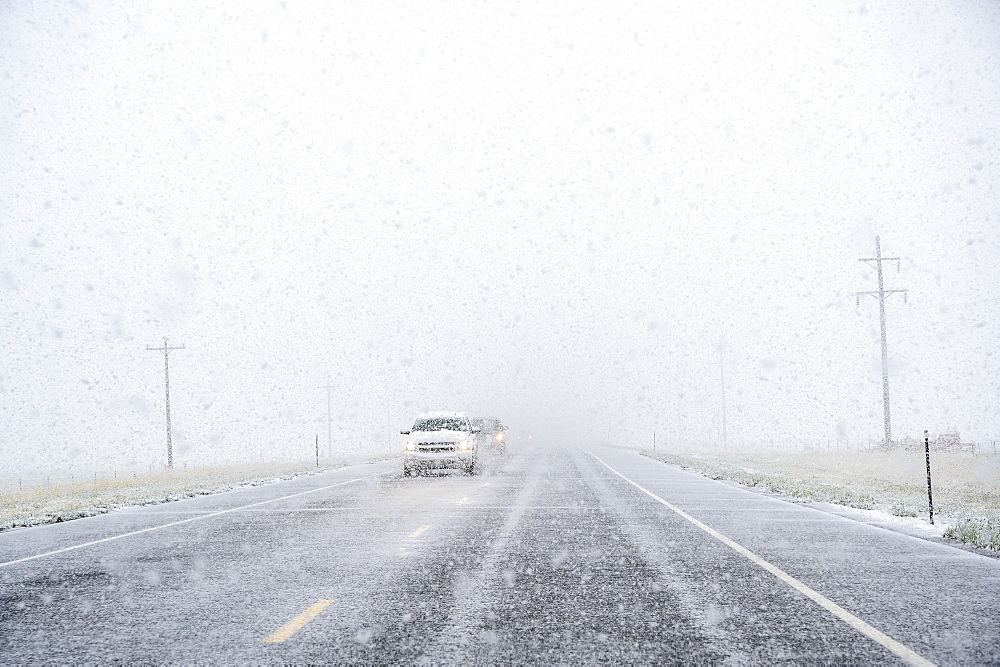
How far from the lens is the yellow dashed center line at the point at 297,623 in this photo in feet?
21.0

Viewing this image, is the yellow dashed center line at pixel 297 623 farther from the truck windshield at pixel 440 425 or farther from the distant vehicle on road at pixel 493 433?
the distant vehicle on road at pixel 493 433

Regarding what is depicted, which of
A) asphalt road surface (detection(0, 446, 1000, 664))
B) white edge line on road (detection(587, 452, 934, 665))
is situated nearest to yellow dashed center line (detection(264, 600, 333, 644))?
asphalt road surface (detection(0, 446, 1000, 664))

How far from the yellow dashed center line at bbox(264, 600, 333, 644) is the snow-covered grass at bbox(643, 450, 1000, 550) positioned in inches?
328

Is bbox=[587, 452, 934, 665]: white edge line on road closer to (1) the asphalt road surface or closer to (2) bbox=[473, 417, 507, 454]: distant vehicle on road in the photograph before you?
(1) the asphalt road surface

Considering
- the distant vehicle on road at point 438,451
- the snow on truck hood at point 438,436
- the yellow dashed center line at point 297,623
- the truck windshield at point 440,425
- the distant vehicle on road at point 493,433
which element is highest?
the yellow dashed center line at point 297,623

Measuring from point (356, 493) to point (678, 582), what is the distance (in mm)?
14220

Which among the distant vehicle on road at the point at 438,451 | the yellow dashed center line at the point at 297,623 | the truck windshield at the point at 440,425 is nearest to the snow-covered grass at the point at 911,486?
the distant vehicle on road at the point at 438,451

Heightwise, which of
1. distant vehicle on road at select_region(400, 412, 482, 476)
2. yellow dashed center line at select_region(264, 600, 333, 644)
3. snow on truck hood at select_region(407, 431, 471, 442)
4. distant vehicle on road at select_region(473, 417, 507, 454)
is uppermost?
yellow dashed center line at select_region(264, 600, 333, 644)

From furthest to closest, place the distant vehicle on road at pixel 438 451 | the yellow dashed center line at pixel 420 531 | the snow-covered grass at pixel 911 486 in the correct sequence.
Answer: the distant vehicle on road at pixel 438 451 < the snow-covered grass at pixel 911 486 < the yellow dashed center line at pixel 420 531

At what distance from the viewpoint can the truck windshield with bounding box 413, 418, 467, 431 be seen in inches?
1175

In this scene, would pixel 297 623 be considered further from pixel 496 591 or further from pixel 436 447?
pixel 436 447

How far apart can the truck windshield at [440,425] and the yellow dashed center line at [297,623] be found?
22.0 metres

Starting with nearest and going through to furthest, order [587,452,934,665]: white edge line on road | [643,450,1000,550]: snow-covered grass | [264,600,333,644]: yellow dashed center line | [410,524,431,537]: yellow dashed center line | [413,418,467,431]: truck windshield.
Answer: [587,452,934,665]: white edge line on road < [264,600,333,644]: yellow dashed center line < [410,524,431,537]: yellow dashed center line < [643,450,1000,550]: snow-covered grass < [413,418,467,431]: truck windshield

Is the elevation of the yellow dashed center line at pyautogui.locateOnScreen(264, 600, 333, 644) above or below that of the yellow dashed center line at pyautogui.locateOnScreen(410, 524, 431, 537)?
above
